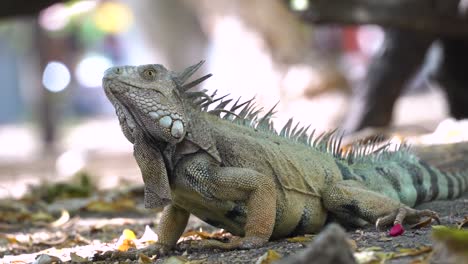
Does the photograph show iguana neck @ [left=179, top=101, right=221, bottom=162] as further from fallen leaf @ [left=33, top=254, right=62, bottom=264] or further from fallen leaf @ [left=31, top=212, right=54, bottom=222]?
fallen leaf @ [left=31, top=212, right=54, bottom=222]

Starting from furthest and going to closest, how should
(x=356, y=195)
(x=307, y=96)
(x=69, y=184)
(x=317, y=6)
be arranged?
(x=307, y=96) → (x=317, y=6) → (x=69, y=184) → (x=356, y=195)

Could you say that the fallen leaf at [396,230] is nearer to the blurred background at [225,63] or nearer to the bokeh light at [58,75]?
the blurred background at [225,63]

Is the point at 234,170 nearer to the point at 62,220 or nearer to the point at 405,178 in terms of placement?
the point at 405,178

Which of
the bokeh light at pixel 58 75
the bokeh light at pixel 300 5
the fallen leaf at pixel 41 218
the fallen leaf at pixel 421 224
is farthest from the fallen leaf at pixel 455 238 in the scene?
the bokeh light at pixel 58 75

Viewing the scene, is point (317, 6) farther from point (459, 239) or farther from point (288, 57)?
point (459, 239)

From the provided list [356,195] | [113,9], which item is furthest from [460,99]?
[113,9]

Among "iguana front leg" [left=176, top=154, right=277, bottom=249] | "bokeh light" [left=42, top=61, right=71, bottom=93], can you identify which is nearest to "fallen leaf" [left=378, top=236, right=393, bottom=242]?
"iguana front leg" [left=176, top=154, right=277, bottom=249]

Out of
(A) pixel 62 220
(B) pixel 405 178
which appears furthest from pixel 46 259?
(B) pixel 405 178

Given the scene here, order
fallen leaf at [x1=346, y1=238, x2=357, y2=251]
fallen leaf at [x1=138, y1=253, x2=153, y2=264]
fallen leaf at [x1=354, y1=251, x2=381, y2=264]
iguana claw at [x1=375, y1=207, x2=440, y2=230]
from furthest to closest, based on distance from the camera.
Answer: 1. iguana claw at [x1=375, y1=207, x2=440, y2=230]
2. fallen leaf at [x1=138, y1=253, x2=153, y2=264]
3. fallen leaf at [x1=346, y1=238, x2=357, y2=251]
4. fallen leaf at [x1=354, y1=251, x2=381, y2=264]
